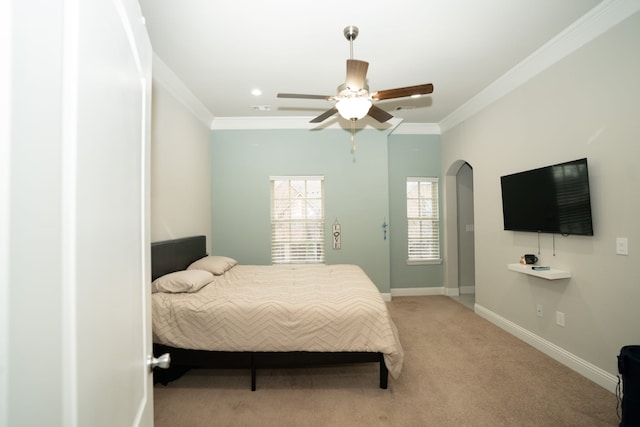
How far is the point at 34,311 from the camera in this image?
14.9 inches

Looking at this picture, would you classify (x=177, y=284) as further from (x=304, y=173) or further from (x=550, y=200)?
(x=550, y=200)

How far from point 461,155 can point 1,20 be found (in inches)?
190

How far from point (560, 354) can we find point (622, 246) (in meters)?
1.23

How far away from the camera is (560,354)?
264 cm

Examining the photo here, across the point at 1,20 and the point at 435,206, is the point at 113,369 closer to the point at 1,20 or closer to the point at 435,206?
the point at 1,20

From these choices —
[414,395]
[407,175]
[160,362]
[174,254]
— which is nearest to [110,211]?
[160,362]

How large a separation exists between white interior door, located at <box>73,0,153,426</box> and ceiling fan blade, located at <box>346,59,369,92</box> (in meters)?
1.54

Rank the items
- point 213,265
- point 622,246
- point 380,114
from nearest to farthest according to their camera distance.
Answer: point 622,246 < point 380,114 < point 213,265

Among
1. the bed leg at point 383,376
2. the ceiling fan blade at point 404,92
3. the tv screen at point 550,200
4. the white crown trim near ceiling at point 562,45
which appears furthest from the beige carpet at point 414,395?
the white crown trim near ceiling at point 562,45

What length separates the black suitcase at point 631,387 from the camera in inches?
64.6

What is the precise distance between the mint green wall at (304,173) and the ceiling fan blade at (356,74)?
7.82 ft

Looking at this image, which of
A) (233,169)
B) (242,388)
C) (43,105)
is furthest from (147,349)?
(233,169)

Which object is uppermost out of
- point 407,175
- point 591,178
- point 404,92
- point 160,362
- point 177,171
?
point 404,92

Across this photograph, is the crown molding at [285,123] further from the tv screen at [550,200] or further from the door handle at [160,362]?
the door handle at [160,362]
